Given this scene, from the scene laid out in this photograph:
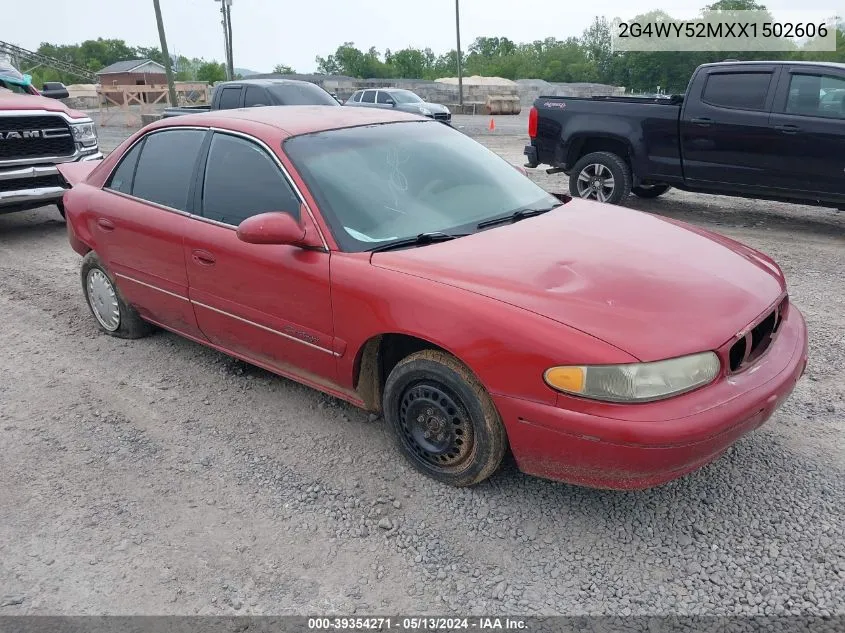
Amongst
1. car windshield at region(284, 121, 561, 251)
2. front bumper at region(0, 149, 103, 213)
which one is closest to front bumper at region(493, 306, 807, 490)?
car windshield at region(284, 121, 561, 251)

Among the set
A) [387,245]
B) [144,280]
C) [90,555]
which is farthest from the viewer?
[144,280]

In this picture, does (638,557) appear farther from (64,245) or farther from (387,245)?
(64,245)

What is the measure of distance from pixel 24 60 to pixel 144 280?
2608 inches

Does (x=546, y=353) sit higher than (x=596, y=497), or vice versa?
(x=546, y=353)

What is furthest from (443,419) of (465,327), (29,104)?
(29,104)

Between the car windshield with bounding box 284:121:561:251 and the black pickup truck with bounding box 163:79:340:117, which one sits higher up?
the black pickup truck with bounding box 163:79:340:117

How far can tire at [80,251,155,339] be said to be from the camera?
4781 mm

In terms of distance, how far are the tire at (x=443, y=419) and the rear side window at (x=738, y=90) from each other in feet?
21.2

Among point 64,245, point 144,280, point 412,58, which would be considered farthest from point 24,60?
point 144,280

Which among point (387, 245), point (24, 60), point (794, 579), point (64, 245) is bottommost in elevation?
point (794, 579)

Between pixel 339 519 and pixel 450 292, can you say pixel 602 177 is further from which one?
pixel 339 519

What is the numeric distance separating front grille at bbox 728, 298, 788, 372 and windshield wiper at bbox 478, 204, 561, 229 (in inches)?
50.1

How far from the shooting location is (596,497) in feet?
10.1

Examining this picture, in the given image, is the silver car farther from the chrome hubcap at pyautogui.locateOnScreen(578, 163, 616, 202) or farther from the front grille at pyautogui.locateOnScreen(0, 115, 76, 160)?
the front grille at pyautogui.locateOnScreen(0, 115, 76, 160)
